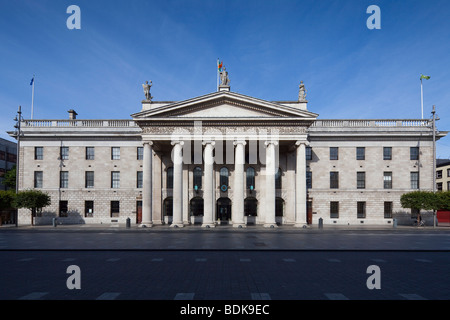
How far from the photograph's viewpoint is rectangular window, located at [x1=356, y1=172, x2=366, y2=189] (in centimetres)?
4184

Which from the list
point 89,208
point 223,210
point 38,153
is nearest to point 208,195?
point 223,210

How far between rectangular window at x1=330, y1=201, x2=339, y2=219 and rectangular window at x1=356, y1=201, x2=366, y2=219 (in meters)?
2.73

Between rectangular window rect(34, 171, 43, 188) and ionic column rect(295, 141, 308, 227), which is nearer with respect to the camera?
ionic column rect(295, 141, 308, 227)

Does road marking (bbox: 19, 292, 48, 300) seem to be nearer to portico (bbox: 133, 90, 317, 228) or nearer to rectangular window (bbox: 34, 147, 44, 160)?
portico (bbox: 133, 90, 317, 228)

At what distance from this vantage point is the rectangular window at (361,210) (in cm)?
4150

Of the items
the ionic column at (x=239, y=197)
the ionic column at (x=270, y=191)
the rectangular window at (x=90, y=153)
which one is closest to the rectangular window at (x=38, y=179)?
the rectangular window at (x=90, y=153)

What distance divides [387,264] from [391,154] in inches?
1243

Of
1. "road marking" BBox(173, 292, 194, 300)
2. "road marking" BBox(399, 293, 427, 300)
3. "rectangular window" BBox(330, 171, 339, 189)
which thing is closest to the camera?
"road marking" BBox(173, 292, 194, 300)

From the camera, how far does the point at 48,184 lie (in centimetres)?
4222

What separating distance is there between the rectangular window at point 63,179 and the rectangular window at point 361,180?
40604 millimetres

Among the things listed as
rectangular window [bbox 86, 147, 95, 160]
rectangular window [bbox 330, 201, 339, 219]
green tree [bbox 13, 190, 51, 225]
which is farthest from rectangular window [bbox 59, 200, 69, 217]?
rectangular window [bbox 330, 201, 339, 219]

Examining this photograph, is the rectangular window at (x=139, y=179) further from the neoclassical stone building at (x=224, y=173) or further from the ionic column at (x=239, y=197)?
the ionic column at (x=239, y=197)
